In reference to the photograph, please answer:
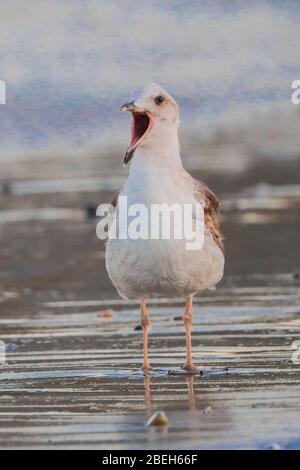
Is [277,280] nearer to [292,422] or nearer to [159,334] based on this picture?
[159,334]

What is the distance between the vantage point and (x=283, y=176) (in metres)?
17.0

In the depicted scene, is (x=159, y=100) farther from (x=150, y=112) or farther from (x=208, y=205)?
(x=208, y=205)

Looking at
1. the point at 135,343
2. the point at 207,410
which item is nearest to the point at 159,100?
the point at 135,343

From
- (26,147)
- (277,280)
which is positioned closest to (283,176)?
(26,147)

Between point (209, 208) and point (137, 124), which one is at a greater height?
point (137, 124)

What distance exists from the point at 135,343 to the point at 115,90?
7557 mm

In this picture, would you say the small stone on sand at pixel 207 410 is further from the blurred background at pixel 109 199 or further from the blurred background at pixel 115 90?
the blurred background at pixel 115 90

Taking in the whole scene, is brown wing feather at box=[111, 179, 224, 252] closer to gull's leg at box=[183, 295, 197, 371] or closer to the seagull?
the seagull

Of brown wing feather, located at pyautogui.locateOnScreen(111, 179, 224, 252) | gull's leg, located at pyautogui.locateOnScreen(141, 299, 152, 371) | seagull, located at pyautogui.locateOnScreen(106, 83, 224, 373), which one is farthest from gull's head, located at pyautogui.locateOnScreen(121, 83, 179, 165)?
gull's leg, located at pyautogui.locateOnScreen(141, 299, 152, 371)

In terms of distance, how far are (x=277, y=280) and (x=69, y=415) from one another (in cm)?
445

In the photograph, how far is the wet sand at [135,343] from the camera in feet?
20.9

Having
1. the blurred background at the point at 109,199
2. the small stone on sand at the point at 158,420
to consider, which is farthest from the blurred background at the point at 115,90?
the small stone on sand at the point at 158,420

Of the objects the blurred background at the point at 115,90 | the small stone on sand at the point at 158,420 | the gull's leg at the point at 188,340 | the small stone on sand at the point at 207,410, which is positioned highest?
the blurred background at the point at 115,90

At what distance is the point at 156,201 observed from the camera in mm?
7863
